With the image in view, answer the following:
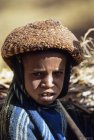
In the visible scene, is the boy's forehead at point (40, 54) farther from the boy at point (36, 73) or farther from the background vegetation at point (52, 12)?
the background vegetation at point (52, 12)

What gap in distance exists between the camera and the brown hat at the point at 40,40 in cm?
260

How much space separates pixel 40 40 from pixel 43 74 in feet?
0.47

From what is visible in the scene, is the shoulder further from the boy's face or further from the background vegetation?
the background vegetation

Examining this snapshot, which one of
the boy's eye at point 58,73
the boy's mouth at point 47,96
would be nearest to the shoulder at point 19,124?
the boy's mouth at point 47,96

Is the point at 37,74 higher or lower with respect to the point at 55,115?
higher

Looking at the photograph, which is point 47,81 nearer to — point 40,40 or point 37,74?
point 37,74

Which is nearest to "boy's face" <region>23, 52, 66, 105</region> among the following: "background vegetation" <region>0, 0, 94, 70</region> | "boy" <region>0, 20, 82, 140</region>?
"boy" <region>0, 20, 82, 140</region>

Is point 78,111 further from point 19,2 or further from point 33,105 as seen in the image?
point 19,2

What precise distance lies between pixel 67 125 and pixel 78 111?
295 mm

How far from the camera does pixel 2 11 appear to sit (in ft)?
17.3

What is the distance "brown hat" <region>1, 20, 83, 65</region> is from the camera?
2.60 meters

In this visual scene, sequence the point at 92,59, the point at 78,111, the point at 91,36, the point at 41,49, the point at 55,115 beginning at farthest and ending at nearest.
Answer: the point at 91,36 < the point at 92,59 < the point at 78,111 < the point at 55,115 < the point at 41,49

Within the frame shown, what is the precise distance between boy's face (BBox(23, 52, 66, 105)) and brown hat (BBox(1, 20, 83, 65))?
0.14 feet

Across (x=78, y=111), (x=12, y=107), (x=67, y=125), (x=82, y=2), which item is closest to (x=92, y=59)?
(x=82, y=2)
